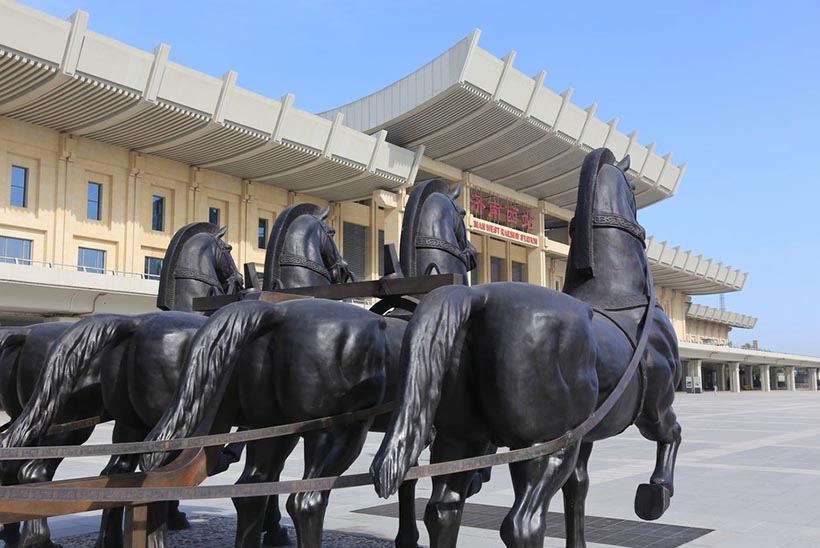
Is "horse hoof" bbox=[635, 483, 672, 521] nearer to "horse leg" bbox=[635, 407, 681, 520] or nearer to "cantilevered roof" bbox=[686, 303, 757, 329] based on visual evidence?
"horse leg" bbox=[635, 407, 681, 520]

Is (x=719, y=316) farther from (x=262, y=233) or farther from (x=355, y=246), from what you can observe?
(x=262, y=233)

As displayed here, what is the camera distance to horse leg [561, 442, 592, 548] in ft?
15.9

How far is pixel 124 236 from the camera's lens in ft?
100

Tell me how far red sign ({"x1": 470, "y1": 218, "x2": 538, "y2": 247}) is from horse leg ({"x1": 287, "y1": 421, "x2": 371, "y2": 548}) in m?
36.6

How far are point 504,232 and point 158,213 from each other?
63.6 ft

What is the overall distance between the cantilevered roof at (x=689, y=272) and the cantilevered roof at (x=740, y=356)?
6.77 meters

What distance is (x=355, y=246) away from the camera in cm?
4091

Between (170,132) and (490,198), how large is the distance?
68.6 feet

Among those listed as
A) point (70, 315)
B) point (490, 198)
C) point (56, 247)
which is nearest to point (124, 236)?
point (56, 247)

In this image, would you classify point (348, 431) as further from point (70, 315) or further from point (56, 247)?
point (56, 247)

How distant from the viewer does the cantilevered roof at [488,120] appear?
3384cm

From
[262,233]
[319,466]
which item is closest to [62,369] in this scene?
[319,466]

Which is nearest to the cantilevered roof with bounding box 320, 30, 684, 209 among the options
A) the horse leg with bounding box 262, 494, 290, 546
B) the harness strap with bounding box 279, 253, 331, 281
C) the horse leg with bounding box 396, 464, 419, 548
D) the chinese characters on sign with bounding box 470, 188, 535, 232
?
the chinese characters on sign with bounding box 470, 188, 535, 232

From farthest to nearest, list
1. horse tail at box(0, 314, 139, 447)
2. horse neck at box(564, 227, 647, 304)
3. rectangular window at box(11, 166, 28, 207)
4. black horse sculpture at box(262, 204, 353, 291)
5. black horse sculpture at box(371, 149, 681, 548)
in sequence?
1. rectangular window at box(11, 166, 28, 207)
2. black horse sculpture at box(262, 204, 353, 291)
3. horse neck at box(564, 227, 647, 304)
4. horse tail at box(0, 314, 139, 447)
5. black horse sculpture at box(371, 149, 681, 548)
